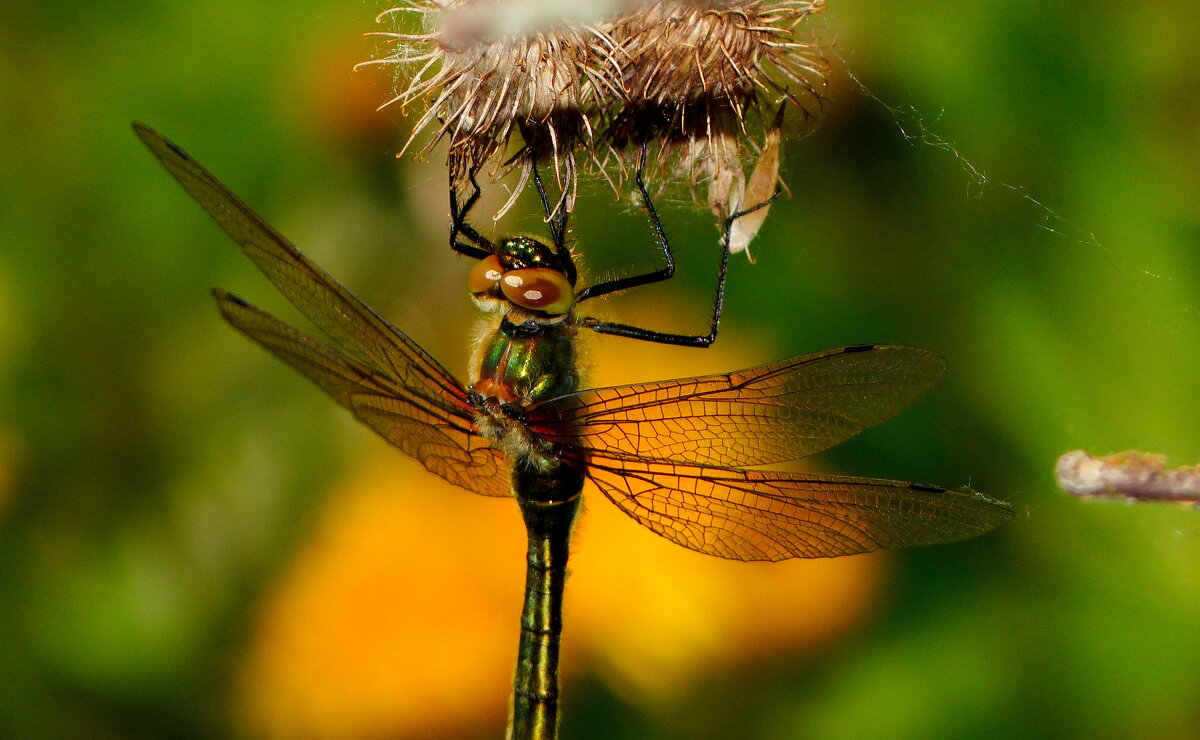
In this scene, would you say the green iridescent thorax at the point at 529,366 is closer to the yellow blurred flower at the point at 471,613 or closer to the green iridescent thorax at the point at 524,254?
the green iridescent thorax at the point at 524,254

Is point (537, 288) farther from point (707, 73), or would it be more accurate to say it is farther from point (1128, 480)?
point (1128, 480)

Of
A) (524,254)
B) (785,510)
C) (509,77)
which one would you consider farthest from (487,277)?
(785,510)

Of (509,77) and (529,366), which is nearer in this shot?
(509,77)

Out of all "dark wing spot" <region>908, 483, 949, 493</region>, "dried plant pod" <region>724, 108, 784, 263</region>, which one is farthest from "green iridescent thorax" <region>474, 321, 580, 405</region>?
"dark wing spot" <region>908, 483, 949, 493</region>

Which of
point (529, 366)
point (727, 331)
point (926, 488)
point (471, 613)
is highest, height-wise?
point (727, 331)

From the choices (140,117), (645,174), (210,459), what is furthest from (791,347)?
(140,117)

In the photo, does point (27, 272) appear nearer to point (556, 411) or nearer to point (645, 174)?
point (556, 411)
